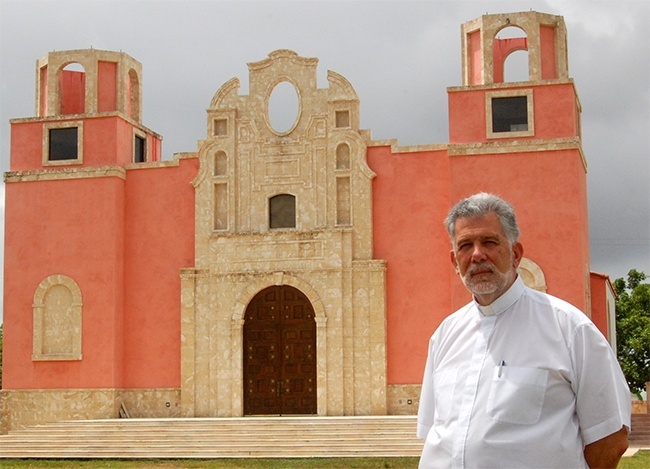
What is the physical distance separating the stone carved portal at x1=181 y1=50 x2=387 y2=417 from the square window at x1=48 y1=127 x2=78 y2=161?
253 centimetres

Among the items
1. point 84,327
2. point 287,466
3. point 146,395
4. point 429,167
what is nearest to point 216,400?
point 146,395

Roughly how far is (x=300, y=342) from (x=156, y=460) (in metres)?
→ 4.14

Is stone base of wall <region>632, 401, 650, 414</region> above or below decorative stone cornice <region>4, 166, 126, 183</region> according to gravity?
below

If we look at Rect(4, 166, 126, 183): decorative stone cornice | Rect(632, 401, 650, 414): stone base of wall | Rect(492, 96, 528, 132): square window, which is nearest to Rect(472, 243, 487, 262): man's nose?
Rect(492, 96, 528, 132): square window

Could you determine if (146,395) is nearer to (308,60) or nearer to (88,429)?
(88,429)

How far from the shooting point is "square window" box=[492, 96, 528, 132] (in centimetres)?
1780

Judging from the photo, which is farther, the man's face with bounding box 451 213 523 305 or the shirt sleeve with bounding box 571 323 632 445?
the man's face with bounding box 451 213 523 305

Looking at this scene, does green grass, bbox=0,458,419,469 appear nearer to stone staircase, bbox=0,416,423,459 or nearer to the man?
stone staircase, bbox=0,416,423,459

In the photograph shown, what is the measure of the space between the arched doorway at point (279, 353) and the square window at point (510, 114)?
4714mm

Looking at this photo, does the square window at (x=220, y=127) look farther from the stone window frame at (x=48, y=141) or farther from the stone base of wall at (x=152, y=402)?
the stone base of wall at (x=152, y=402)

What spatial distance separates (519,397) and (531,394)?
0.13 feet

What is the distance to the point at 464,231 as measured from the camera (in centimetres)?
340

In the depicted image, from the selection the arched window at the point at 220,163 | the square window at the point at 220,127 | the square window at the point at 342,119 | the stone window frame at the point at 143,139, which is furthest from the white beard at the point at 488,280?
the stone window frame at the point at 143,139

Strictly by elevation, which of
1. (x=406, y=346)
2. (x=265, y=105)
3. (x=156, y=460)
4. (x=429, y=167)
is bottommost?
(x=156, y=460)
